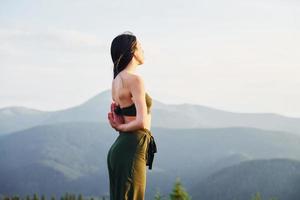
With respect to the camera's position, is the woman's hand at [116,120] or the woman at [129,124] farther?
the woman's hand at [116,120]

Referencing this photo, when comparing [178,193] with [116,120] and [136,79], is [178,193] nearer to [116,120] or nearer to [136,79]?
[116,120]

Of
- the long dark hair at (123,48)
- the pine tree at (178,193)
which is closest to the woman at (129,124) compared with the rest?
the long dark hair at (123,48)

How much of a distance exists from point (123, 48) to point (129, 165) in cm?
125

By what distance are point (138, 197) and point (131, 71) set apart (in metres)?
1.32

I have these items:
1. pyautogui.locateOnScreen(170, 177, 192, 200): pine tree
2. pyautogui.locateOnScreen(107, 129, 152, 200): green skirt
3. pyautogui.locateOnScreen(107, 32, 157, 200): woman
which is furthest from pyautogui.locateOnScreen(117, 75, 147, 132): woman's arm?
pyautogui.locateOnScreen(170, 177, 192, 200): pine tree

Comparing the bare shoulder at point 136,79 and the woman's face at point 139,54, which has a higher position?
the woman's face at point 139,54

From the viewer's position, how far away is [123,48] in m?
5.88

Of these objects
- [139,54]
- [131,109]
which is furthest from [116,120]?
[139,54]

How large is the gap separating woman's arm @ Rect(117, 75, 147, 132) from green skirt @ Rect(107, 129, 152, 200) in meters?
0.11

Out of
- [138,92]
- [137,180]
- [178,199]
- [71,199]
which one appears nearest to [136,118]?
[138,92]

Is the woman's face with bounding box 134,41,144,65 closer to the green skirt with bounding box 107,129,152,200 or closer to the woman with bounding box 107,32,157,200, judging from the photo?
the woman with bounding box 107,32,157,200

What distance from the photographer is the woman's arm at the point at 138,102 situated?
219 inches

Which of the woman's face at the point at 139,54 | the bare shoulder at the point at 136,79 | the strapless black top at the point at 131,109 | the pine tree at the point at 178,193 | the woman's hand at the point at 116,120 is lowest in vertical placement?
the pine tree at the point at 178,193

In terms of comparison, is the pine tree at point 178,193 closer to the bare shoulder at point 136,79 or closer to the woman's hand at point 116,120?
the woman's hand at point 116,120
